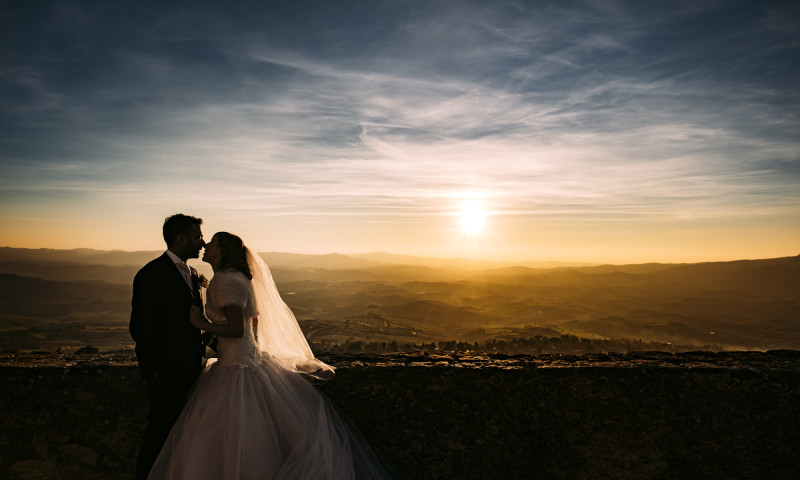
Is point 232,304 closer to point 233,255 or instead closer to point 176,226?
point 233,255

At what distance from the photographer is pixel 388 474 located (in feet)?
13.1

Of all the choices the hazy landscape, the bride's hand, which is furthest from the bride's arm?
the hazy landscape

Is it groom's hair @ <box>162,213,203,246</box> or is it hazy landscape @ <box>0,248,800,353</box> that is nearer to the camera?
groom's hair @ <box>162,213,203,246</box>

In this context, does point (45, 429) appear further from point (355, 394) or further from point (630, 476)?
point (630, 476)

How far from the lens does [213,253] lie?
4.33 m

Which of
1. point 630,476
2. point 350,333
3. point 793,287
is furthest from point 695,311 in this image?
point 630,476

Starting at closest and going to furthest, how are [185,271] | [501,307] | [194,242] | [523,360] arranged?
[185,271] → [194,242] → [523,360] → [501,307]

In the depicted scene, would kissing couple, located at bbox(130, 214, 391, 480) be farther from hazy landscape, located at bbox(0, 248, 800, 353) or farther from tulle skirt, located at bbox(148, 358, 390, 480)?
hazy landscape, located at bbox(0, 248, 800, 353)

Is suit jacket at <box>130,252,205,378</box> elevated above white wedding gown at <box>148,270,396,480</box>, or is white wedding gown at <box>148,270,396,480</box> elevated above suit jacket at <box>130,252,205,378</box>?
suit jacket at <box>130,252,205,378</box>

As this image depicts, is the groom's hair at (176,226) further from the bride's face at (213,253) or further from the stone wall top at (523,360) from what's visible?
the stone wall top at (523,360)

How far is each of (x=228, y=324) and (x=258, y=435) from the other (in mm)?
1024

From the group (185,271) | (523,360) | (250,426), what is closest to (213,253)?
(185,271)

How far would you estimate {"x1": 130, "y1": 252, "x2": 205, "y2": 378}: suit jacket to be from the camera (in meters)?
3.89

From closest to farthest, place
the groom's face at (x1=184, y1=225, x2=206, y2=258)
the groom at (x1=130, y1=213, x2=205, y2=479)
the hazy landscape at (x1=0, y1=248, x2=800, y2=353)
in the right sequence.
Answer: the groom at (x1=130, y1=213, x2=205, y2=479)
the groom's face at (x1=184, y1=225, x2=206, y2=258)
the hazy landscape at (x1=0, y1=248, x2=800, y2=353)
